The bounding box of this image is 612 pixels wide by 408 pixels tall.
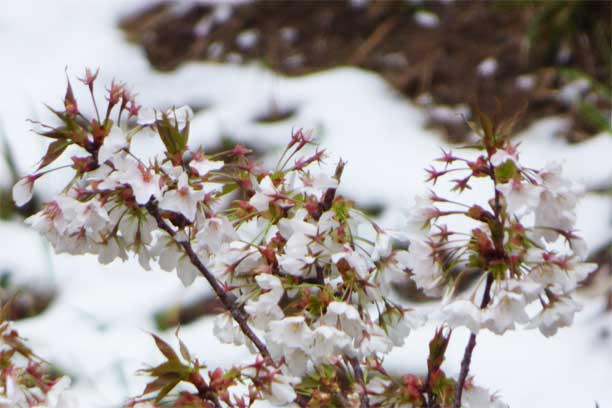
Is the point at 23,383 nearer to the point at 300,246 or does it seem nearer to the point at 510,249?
the point at 300,246

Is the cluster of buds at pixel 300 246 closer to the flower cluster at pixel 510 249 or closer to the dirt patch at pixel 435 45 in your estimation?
the flower cluster at pixel 510 249

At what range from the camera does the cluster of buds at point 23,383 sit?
1.02 metres

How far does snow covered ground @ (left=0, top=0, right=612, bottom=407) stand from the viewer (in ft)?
7.68

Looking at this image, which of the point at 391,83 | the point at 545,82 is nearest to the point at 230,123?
the point at 391,83

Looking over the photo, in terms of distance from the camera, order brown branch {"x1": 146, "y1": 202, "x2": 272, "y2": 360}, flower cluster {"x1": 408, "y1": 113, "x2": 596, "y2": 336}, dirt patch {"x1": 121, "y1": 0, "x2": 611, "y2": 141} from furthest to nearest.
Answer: dirt patch {"x1": 121, "y1": 0, "x2": 611, "y2": 141} → brown branch {"x1": 146, "y1": 202, "x2": 272, "y2": 360} → flower cluster {"x1": 408, "y1": 113, "x2": 596, "y2": 336}

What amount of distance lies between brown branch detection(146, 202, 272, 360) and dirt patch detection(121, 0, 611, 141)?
191 centimetres

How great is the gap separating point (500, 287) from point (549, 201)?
85 mm

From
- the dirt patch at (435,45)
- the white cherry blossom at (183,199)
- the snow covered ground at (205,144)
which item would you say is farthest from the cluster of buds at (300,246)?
the dirt patch at (435,45)

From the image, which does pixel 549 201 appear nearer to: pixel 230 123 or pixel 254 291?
pixel 254 291

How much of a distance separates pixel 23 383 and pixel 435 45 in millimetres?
2412

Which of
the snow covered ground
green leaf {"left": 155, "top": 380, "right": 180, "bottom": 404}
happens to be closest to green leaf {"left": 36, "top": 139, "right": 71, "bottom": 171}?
green leaf {"left": 155, "top": 380, "right": 180, "bottom": 404}

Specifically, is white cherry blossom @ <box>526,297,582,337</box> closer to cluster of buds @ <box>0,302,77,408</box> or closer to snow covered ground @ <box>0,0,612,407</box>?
cluster of buds @ <box>0,302,77,408</box>

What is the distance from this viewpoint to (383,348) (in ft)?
3.26

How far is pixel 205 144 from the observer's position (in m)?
2.93
